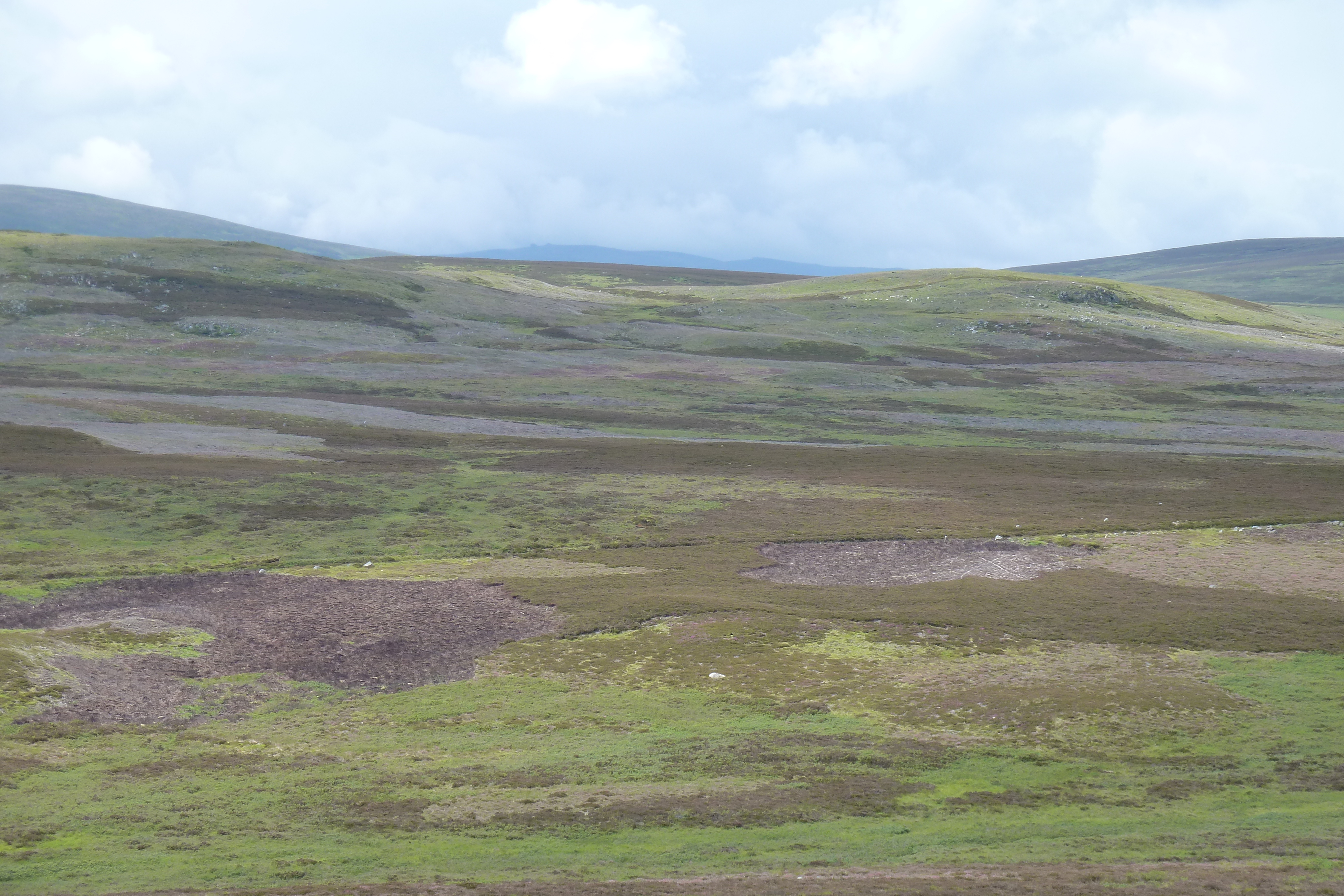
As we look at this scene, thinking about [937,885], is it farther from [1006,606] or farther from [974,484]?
[974,484]

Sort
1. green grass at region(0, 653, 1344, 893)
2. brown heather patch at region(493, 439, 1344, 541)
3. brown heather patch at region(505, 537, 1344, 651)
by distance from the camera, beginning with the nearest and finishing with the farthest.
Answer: green grass at region(0, 653, 1344, 893), brown heather patch at region(505, 537, 1344, 651), brown heather patch at region(493, 439, 1344, 541)

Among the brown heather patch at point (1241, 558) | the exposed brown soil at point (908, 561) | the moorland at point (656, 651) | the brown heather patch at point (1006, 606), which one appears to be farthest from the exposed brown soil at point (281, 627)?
the brown heather patch at point (1241, 558)

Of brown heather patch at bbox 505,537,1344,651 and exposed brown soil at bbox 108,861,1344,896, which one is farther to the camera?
brown heather patch at bbox 505,537,1344,651

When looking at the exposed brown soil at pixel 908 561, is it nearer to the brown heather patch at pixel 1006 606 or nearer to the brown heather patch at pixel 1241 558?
the brown heather patch at pixel 1006 606

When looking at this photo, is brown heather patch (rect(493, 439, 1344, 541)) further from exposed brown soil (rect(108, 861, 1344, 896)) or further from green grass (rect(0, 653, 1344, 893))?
exposed brown soil (rect(108, 861, 1344, 896))

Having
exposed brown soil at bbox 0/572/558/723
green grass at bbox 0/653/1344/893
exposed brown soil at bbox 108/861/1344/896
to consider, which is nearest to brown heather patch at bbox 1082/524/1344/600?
green grass at bbox 0/653/1344/893

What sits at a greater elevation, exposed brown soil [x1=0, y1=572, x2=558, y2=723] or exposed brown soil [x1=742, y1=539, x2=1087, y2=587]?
exposed brown soil [x1=742, y1=539, x2=1087, y2=587]

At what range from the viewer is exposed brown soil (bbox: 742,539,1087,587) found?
4959 cm

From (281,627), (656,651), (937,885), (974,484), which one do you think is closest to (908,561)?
(656,651)

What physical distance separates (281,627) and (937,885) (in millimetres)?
28119

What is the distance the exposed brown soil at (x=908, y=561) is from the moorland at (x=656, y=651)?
307 mm

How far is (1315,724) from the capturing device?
29422mm

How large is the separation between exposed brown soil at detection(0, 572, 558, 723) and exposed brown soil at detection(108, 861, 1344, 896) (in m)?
15.4

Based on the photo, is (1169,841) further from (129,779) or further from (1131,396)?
(1131,396)
